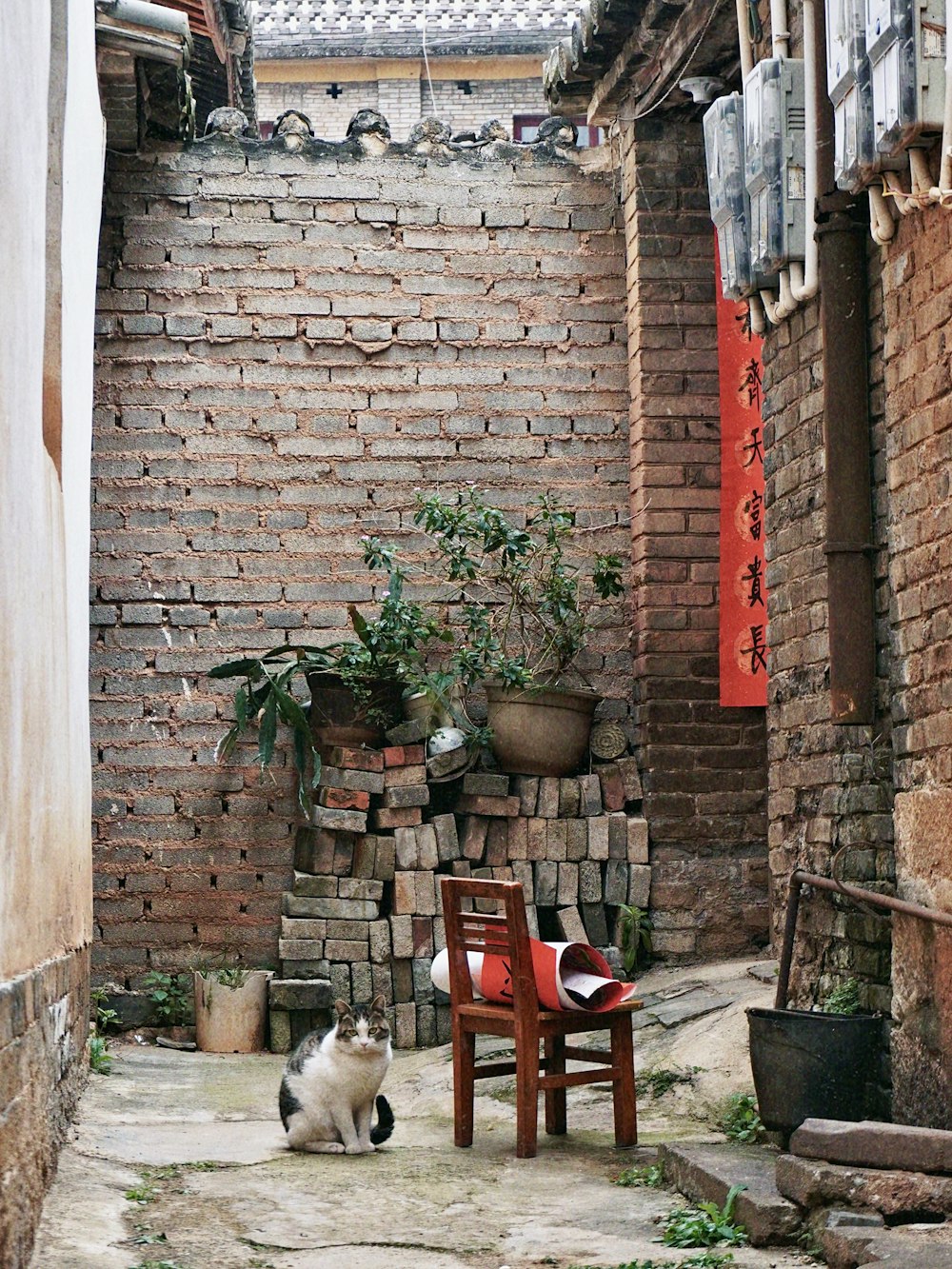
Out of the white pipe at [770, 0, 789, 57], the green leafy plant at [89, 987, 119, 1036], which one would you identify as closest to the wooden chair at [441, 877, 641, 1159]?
the green leafy plant at [89, 987, 119, 1036]

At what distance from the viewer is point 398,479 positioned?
8.00 metres

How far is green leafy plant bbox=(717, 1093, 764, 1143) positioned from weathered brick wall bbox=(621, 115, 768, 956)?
224 centimetres

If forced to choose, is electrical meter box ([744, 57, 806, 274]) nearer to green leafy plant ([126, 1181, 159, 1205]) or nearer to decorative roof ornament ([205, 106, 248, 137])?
green leafy plant ([126, 1181, 159, 1205])

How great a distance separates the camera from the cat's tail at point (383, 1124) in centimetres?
523

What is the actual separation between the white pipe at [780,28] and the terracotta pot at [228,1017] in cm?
450

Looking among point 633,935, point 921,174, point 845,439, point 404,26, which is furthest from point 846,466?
point 404,26

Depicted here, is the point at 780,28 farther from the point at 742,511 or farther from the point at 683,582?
the point at 683,582

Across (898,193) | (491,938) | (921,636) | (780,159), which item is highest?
(780,159)

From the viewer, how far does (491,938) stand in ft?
17.0

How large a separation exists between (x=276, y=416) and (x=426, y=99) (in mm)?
10195

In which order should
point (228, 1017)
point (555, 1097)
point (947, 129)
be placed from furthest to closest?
point (228, 1017)
point (555, 1097)
point (947, 129)

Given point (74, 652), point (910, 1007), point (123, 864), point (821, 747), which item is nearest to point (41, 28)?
point (74, 652)

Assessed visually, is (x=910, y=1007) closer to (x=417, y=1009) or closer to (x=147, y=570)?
(x=417, y=1009)

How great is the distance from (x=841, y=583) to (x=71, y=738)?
2.69 metres
